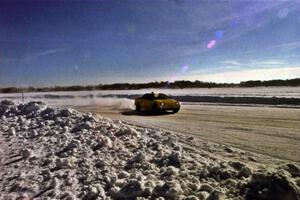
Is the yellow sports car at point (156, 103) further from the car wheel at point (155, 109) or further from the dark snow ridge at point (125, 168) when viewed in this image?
the dark snow ridge at point (125, 168)

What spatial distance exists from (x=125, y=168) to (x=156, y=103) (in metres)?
14.4

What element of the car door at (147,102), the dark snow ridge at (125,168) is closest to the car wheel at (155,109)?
the car door at (147,102)

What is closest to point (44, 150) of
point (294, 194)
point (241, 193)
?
point (241, 193)

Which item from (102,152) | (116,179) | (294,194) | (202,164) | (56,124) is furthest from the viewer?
(56,124)

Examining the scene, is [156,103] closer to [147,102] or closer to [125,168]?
[147,102]

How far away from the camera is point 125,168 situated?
630cm

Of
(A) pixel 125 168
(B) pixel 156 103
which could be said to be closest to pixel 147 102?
(B) pixel 156 103

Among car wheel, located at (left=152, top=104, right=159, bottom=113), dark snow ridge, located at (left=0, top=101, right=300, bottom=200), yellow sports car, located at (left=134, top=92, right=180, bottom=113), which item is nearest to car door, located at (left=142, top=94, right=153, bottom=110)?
yellow sports car, located at (left=134, top=92, right=180, bottom=113)

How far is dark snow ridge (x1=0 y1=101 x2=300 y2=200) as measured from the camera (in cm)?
500

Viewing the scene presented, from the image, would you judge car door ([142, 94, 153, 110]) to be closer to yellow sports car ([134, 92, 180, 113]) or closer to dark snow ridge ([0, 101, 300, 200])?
yellow sports car ([134, 92, 180, 113])

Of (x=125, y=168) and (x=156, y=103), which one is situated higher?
(x=156, y=103)

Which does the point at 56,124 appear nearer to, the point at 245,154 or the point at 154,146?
the point at 154,146

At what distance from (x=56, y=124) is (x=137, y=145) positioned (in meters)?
3.56

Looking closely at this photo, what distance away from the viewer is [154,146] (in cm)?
765
